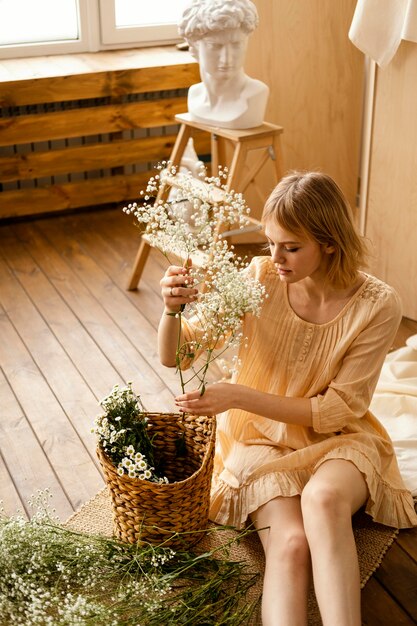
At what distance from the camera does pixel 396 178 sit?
11.0ft

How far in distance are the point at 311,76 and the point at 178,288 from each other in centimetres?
219

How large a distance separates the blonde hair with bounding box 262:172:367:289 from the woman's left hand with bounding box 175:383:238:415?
0.41 m

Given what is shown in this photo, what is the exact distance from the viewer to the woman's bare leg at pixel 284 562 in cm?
186

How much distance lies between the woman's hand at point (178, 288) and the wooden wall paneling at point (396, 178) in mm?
1517

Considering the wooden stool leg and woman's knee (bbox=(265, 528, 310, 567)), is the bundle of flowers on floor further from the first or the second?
the wooden stool leg

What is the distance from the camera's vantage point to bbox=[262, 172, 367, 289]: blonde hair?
204 cm

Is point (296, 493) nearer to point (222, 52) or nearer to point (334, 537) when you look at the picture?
point (334, 537)

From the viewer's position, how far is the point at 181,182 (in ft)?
6.56

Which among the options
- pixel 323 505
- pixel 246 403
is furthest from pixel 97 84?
pixel 323 505

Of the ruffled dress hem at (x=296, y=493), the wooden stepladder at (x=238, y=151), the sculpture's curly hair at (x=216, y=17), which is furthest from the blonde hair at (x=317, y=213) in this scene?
the sculpture's curly hair at (x=216, y=17)

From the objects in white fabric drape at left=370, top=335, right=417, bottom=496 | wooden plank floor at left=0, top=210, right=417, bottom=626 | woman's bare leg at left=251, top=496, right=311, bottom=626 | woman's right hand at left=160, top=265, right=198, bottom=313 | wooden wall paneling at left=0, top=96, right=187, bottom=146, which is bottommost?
wooden plank floor at left=0, top=210, right=417, bottom=626

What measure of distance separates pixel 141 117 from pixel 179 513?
2674 millimetres

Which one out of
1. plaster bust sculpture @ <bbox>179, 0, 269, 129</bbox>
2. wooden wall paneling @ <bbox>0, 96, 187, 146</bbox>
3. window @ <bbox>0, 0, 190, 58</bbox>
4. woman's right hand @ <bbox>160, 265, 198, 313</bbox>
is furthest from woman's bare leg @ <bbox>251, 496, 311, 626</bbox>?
window @ <bbox>0, 0, 190, 58</bbox>

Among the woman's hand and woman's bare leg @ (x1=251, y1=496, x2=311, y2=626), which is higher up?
the woman's hand
